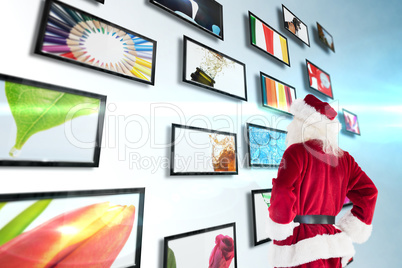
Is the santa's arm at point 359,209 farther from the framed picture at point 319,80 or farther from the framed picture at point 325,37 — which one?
the framed picture at point 325,37

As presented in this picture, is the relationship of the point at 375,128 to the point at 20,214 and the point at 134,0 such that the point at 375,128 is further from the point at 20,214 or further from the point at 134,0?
the point at 20,214

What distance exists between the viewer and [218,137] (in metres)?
1.12

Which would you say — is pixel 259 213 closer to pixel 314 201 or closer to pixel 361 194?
pixel 314 201

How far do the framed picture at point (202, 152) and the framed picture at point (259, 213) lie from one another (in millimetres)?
234

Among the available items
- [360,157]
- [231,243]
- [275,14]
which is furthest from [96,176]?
[360,157]

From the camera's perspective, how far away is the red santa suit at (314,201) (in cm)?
79

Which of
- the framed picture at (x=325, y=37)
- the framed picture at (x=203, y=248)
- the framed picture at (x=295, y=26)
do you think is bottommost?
the framed picture at (x=203, y=248)

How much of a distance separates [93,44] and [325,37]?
2.50 meters

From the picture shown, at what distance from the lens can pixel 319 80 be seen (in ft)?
6.68

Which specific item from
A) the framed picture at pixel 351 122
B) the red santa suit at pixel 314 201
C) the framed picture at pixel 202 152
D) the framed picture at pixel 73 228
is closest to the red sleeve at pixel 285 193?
the red santa suit at pixel 314 201

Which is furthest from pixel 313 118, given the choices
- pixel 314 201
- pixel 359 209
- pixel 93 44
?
pixel 93 44

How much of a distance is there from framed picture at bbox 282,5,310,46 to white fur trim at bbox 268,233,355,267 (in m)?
1.69

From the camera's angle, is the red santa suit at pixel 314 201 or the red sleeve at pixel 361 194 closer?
the red santa suit at pixel 314 201

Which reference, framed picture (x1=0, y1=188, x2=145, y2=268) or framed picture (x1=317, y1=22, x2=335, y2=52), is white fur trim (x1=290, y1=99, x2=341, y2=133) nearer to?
framed picture (x1=0, y1=188, x2=145, y2=268)
